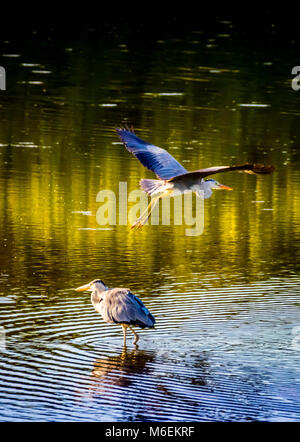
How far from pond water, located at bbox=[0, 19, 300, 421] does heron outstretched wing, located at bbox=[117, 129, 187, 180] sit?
125 centimetres

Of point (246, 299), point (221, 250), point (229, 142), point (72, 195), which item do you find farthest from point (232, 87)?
point (246, 299)

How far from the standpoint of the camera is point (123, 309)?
10805 mm

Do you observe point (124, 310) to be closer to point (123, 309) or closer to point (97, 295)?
point (123, 309)

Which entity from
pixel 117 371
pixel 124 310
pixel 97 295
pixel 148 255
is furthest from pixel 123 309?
pixel 148 255

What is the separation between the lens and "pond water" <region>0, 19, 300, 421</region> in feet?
32.0

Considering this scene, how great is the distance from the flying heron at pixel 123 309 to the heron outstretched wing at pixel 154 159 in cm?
167

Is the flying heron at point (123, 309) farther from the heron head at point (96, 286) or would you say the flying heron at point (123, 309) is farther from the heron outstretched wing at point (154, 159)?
the heron outstretched wing at point (154, 159)

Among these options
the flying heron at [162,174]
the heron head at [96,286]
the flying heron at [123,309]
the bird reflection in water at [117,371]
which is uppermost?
the flying heron at [162,174]

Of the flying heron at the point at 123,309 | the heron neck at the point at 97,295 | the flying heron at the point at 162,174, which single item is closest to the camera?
the flying heron at the point at 123,309

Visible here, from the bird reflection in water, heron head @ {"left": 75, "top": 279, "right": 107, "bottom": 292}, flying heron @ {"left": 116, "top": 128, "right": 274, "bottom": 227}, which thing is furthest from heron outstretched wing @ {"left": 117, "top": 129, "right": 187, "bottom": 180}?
the bird reflection in water

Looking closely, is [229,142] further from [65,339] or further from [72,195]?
[65,339]

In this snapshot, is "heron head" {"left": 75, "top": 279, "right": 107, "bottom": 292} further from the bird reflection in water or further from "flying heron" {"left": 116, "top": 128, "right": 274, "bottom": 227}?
"flying heron" {"left": 116, "top": 128, "right": 274, "bottom": 227}

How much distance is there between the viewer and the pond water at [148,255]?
975cm

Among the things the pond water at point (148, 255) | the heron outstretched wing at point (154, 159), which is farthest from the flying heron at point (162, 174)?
the pond water at point (148, 255)
